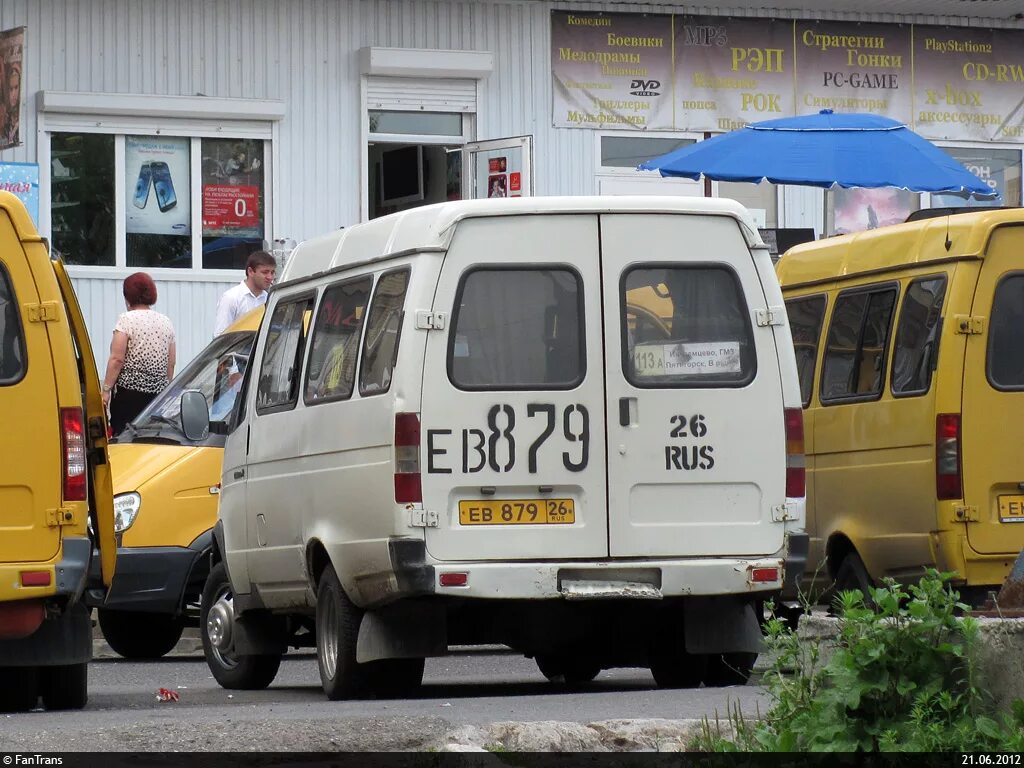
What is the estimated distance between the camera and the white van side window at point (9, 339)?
935cm

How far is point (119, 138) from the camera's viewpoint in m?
21.8

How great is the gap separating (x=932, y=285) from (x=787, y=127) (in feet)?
19.5

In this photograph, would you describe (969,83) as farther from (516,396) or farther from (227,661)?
(516,396)

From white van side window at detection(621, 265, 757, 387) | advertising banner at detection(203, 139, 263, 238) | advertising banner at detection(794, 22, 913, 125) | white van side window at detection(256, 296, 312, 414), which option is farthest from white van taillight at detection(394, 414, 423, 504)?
advertising banner at detection(794, 22, 913, 125)

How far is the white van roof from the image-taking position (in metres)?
9.51

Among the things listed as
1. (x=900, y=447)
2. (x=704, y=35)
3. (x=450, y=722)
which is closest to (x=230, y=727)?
(x=450, y=722)

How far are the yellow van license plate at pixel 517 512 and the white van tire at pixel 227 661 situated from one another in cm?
255

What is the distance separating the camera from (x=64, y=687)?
33.1ft

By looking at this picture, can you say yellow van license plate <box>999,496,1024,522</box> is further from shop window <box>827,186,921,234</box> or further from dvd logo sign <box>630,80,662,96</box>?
shop window <box>827,186,921,234</box>

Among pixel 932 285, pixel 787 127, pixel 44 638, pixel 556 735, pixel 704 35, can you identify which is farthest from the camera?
pixel 704 35

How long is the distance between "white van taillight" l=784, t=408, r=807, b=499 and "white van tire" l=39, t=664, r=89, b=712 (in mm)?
3373

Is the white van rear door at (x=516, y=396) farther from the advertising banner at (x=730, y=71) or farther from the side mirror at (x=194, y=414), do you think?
the advertising banner at (x=730, y=71)

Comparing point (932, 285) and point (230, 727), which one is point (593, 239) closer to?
point (932, 285)

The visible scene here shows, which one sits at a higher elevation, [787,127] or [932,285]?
[787,127]
